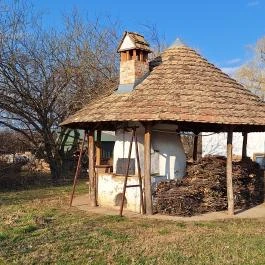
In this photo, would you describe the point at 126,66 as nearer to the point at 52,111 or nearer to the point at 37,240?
the point at 37,240

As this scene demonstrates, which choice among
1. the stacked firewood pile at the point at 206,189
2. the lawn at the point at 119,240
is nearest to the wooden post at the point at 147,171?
the stacked firewood pile at the point at 206,189

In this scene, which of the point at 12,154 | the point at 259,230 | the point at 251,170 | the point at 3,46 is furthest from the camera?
the point at 12,154

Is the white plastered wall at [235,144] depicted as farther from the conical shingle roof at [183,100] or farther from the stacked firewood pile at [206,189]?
the conical shingle roof at [183,100]

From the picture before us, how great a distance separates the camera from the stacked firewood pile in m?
11.3

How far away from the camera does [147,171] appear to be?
11328mm

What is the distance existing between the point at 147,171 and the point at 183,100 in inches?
77.2

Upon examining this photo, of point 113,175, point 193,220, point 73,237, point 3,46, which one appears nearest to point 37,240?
point 73,237

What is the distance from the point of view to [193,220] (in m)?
10.6

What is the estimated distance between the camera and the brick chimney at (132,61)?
1257cm

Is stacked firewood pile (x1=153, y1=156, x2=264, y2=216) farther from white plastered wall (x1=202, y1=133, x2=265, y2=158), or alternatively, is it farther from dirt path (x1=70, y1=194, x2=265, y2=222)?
white plastered wall (x1=202, y1=133, x2=265, y2=158)

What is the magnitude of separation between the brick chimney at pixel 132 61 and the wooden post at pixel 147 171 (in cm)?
173

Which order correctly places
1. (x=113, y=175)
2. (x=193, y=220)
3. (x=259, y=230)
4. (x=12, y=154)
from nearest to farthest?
(x=259, y=230)
(x=193, y=220)
(x=113, y=175)
(x=12, y=154)

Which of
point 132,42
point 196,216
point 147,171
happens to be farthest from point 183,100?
point 196,216

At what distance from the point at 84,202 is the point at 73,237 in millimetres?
5374
